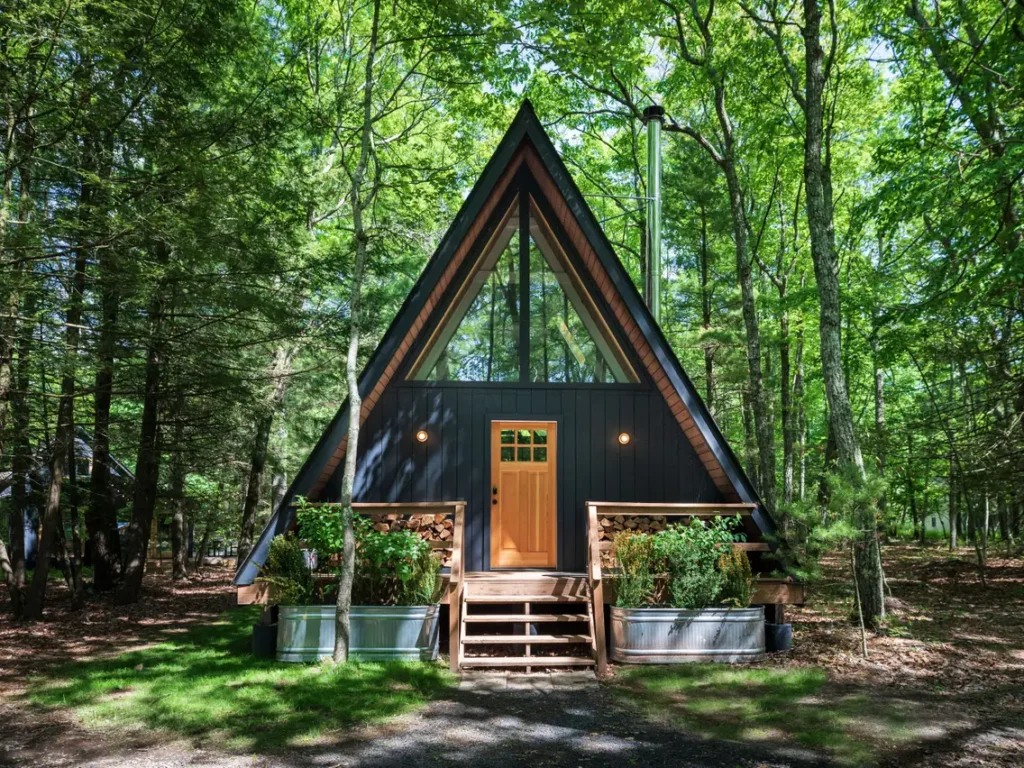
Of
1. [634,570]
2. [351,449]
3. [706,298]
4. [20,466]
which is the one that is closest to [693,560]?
[634,570]

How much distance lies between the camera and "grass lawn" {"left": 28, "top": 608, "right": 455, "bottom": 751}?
4.96 m

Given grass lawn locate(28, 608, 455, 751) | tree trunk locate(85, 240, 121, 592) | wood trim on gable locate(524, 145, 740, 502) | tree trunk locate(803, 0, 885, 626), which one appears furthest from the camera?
tree trunk locate(85, 240, 121, 592)

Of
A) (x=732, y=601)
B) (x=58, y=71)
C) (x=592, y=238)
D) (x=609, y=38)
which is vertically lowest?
(x=732, y=601)

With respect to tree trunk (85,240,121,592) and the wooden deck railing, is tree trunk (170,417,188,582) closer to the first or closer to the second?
tree trunk (85,240,121,592)

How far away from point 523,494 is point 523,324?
224cm

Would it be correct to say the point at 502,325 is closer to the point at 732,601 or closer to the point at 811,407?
the point at 732,601

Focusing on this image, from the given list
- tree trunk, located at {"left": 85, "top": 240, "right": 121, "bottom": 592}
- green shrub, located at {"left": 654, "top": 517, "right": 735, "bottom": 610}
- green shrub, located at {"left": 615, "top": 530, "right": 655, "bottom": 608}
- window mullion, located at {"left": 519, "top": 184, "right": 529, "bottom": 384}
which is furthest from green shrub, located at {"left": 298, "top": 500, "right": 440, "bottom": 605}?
tree trunk, located at {"left": 85, "top": 240, "right": 121, "bottom": 592}

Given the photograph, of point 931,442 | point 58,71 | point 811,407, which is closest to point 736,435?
point 811,407

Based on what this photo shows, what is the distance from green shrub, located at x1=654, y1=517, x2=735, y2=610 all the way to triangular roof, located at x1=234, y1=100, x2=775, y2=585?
2.63 ft

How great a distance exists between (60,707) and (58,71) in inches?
264

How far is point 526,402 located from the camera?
8.79m

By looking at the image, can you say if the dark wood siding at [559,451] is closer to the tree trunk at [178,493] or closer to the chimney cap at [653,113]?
the tree trunk at [178,493]

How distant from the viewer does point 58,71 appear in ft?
24.8

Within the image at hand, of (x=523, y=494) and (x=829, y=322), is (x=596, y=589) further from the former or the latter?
(x=829, y=322)
